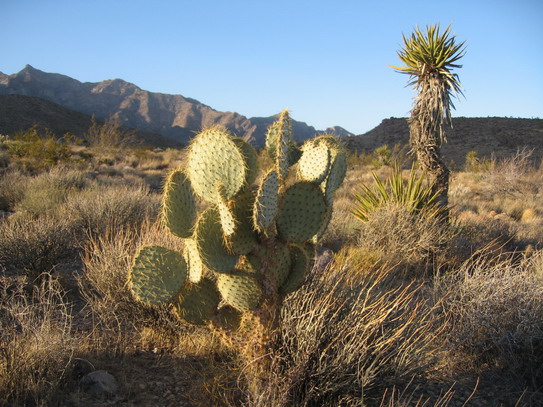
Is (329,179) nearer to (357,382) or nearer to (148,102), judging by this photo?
(357,382)

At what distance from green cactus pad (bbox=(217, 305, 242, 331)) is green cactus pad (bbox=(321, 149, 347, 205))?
1159 millimetres

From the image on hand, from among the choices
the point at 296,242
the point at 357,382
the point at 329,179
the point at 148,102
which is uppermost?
the point at 148,102

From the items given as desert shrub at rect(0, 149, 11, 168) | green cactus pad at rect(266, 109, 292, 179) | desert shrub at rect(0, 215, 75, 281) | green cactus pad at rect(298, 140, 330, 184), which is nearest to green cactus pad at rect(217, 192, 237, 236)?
green cactus pad at rect(266, 109, 292, 179)

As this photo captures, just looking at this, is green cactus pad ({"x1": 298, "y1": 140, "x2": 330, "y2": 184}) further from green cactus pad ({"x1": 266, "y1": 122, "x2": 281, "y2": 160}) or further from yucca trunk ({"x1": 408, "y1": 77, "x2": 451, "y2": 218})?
yucca trunk ({"x1": 408, "y1": 77, "x2": 451, "y2": 218})

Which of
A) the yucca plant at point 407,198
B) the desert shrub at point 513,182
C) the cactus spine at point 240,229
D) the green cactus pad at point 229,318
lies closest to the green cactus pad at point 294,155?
the cactus spine at point 240,229

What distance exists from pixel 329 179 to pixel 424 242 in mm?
4012

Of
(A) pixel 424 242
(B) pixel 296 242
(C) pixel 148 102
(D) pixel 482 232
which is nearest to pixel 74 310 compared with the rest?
(B) pixel 296 242

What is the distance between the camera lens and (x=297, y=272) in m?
3.07

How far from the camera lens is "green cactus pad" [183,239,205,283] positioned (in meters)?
3.16

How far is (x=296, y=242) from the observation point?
299 centimetres

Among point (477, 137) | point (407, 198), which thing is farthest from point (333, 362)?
point (477, 137)

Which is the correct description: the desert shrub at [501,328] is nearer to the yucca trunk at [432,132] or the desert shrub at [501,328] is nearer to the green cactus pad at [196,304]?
the green cactus pad at [196,304]

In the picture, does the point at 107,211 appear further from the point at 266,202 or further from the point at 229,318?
the point at 266,202

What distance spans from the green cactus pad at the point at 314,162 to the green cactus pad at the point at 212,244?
0.70 meters
